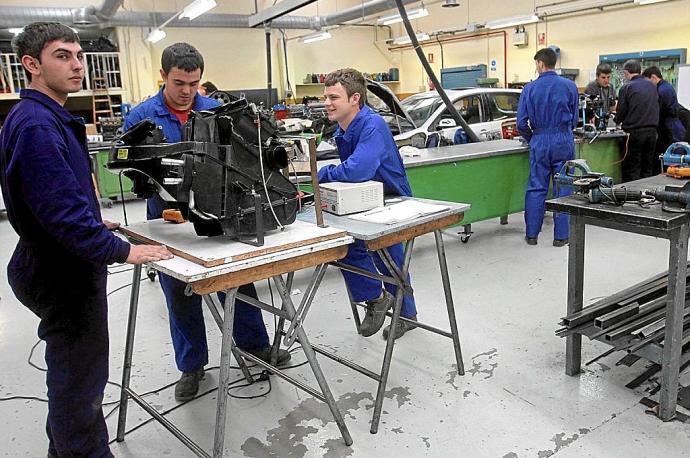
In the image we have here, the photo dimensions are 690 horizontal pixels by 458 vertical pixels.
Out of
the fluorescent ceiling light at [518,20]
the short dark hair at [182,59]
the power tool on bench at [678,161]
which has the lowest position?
the power tool on bench at [678,161]

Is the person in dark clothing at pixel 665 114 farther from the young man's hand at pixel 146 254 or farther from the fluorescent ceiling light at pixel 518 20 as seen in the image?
the young man's hand at pixel 146 254

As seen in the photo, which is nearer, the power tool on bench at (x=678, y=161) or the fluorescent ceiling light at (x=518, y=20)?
the power tool on bench at (x=678, y=161)

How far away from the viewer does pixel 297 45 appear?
11992 millimetres

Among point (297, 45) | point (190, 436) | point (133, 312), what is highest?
point (297, 45)

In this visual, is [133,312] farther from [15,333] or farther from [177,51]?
[15,333]

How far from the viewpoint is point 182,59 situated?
6.77 ft

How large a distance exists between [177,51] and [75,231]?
0.89 metres

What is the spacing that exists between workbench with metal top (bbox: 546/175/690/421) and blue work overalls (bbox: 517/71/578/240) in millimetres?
→ 1873

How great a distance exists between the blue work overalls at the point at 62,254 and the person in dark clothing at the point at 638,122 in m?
5.02

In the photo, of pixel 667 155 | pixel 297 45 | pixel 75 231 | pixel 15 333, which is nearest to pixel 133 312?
pixel 75 231

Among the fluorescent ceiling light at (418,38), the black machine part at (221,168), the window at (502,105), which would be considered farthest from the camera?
the fluorescent ceiling light at (418,38)

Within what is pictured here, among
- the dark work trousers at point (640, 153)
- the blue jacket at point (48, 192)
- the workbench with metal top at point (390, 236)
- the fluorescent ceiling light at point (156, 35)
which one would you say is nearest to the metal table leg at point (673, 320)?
the workbench with metal top at point (390, 236)

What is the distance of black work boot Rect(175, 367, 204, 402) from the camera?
92.0 inches

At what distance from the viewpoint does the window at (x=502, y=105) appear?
21.3 feet
